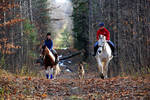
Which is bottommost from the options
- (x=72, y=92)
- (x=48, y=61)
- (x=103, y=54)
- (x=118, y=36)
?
(x=72, y=92)

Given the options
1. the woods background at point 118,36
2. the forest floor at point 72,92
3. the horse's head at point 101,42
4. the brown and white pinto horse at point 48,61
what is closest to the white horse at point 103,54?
the horse's head at point 101,42

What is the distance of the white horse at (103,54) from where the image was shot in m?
16.2

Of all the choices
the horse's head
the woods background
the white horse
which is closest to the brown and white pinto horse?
the woods background

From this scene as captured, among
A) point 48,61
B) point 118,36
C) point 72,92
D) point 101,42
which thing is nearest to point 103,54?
point 101,42

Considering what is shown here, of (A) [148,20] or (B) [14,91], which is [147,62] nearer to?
(A) [148,20]

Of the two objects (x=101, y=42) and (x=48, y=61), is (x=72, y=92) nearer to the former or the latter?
(x=101, y=42)

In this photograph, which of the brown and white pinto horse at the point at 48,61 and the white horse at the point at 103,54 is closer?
the white horse at the point at 103,54

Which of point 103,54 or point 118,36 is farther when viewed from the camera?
point 118,36

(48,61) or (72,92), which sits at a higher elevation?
(48,61)

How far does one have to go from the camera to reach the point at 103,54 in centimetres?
1670

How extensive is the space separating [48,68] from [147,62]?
643cm

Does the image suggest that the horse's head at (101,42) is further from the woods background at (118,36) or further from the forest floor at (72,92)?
the forest floor at (72,92)

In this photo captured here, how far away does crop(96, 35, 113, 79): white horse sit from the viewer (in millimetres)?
16250

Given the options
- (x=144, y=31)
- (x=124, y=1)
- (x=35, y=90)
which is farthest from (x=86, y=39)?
(x=35, y=90)
